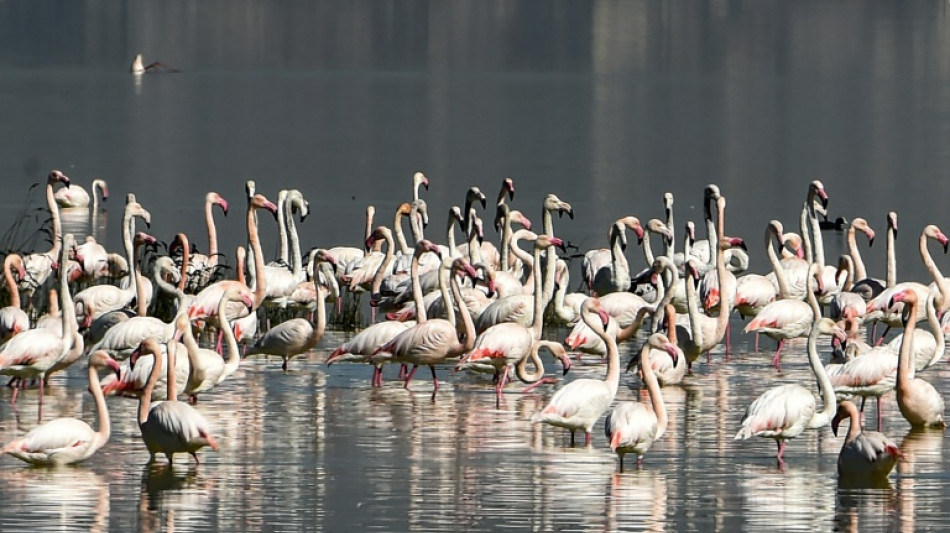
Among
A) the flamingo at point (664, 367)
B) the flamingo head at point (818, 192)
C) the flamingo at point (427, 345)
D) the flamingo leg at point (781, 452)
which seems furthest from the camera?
the flamingo head at point (818, 192)

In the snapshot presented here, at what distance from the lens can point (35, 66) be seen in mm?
76125

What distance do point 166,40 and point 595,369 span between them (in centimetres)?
8276

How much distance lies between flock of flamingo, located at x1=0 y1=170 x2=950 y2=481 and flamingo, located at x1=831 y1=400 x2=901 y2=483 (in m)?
0.01

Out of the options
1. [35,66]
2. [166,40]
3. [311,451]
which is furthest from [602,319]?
[166,40]

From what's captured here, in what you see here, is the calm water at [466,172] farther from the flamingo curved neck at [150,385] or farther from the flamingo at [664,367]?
the flamingo curved neck at [150,385]

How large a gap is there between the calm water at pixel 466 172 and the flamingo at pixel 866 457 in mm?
136

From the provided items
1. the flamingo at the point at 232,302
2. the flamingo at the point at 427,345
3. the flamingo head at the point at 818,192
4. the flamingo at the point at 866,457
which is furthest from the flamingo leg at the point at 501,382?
the flamingo head at the point at 818,192

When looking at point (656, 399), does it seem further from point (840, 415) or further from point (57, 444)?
point (57, 444)

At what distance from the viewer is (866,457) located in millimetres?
11750

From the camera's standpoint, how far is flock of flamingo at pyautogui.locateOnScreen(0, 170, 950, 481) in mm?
12594

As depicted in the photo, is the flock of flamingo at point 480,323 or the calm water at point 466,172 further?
the flock of flamingo at point 480,323

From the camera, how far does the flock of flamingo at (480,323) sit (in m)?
12.6

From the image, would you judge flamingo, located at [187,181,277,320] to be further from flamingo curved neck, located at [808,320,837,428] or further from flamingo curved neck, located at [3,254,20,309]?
flamingo curved neck, located at [808,320,837,428]

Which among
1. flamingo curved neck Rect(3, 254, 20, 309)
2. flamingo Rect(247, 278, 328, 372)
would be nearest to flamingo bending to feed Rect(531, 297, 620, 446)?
flamingo Rect(247, 278, 328, 372)
